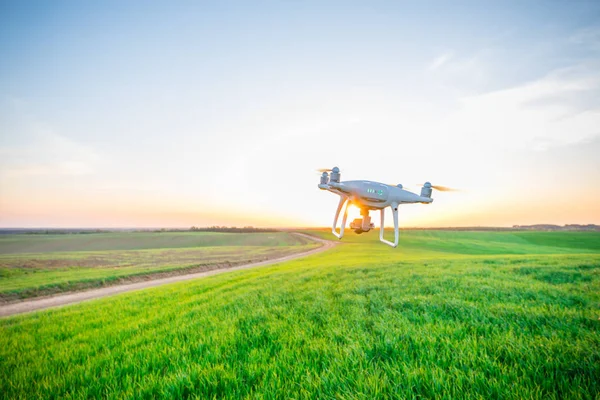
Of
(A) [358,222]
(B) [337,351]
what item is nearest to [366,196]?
(A) [358,222]

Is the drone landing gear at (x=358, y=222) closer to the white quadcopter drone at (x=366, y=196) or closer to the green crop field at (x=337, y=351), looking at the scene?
the white quadcopter drone at (x=366, y=196)

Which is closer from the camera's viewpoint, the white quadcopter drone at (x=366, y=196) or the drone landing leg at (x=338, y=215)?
the white quadcopter drone at (x=366, y=196)

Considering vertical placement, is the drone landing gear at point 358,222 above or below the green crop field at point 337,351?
above

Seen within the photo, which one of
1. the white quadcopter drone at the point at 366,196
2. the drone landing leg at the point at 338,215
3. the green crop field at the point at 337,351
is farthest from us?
the drone landing leg at the point at 338,215

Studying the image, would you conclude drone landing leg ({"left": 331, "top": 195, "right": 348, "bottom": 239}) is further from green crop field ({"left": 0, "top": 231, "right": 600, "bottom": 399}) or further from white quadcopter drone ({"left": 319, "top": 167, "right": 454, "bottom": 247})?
green crop field ({"left": 0, "top": 231, "right": 600, "bottom": 399})

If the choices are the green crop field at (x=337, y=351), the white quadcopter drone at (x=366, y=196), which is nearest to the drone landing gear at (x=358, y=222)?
the white quadcopter drone at (x=366, y=196)

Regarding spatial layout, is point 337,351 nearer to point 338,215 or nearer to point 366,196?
point 338,215

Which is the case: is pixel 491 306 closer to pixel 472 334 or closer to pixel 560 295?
pixel 472 334

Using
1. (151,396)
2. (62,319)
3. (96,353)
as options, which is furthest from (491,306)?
(62,319)

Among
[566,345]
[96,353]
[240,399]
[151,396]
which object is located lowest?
[96,353]
